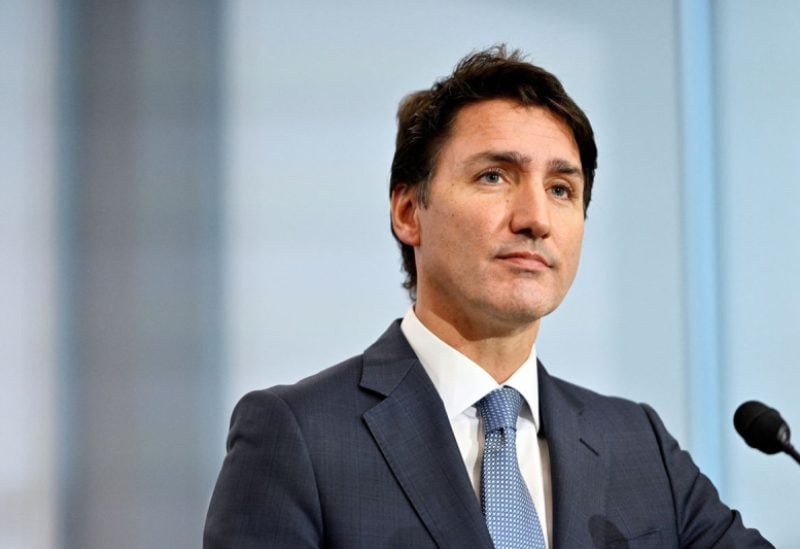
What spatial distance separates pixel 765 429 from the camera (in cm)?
124

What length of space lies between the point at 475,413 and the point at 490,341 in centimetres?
11

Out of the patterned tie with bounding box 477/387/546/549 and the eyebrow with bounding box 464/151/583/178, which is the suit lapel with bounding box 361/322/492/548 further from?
the eyebrow with bounding box 464/151/583/178

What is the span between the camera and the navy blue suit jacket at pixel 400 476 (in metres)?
1.40

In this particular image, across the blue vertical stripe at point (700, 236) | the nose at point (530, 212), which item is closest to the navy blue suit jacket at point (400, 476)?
the nose at point (530, 212)

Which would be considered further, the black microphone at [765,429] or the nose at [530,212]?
the nose at [530,212]

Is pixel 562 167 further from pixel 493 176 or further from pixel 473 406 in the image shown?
pixel 473 406

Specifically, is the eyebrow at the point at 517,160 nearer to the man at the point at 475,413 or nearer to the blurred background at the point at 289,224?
the man at the point at 475,413

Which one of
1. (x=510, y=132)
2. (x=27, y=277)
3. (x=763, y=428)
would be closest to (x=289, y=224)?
(x=27, y=277)

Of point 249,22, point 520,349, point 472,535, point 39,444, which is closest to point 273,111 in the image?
point 249,22

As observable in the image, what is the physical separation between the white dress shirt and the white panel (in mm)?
936

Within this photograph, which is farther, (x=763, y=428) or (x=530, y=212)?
(x=530, y=212)

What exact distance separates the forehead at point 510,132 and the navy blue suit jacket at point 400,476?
31cm

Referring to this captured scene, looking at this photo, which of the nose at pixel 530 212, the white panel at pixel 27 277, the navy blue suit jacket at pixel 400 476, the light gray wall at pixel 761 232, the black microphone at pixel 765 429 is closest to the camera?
the black microphone at pixel 765 429

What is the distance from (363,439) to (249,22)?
4.12 ft
